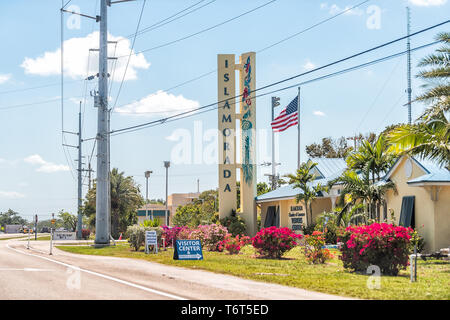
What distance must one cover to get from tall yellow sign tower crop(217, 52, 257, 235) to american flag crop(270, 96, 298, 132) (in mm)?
1822

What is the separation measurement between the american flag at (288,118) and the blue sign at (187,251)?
1821 centimetres

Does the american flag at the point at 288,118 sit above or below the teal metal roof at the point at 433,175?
above

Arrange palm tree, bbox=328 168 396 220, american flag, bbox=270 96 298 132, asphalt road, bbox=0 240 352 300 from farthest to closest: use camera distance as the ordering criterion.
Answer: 1. american flag, bbox=270 96 298 132
2. palm tree, bbox=328 168 396 220
3. asphalt road, bbox=0 240 352 300

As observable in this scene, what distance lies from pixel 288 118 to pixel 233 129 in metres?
4.22

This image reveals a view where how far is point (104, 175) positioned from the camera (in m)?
34.3

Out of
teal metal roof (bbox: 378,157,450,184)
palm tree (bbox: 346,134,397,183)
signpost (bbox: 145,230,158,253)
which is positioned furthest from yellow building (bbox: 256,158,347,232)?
signpost (bbox: 145,230,158,253)

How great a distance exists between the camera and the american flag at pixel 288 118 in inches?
1508

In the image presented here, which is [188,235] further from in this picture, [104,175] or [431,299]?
[431,299]

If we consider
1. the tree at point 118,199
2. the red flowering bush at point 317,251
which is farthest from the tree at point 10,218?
the red flowering bush at point 317,251

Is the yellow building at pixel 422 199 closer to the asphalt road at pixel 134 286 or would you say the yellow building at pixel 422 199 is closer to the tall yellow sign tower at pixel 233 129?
the asphalt road at pixel 134 286

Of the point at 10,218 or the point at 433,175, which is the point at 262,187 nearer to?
the point at 433,175

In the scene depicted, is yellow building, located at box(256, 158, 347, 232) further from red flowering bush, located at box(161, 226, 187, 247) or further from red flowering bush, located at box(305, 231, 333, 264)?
red flowering bush, located at box(305, 231, 333, 264)

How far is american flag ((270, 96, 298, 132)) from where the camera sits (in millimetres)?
38312
